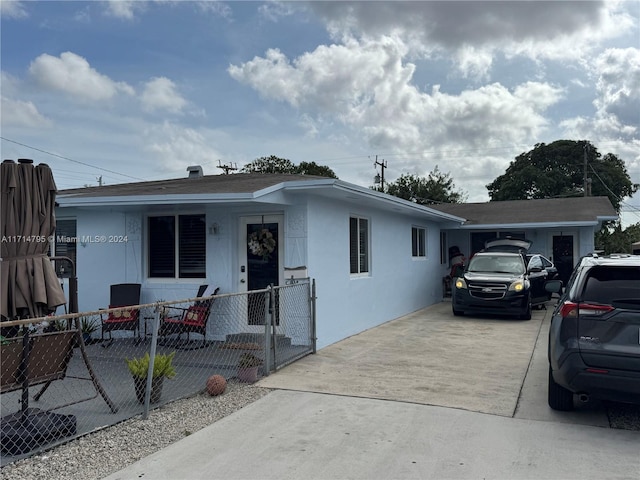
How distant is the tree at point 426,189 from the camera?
44.1 m

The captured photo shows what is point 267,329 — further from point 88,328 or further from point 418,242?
point 418,242

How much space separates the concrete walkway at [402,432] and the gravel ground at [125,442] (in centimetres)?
17

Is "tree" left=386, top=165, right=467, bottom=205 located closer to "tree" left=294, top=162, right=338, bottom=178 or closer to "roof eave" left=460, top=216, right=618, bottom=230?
"tree" left=294, top=162, right=338, bottom=178

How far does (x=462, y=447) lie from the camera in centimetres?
421

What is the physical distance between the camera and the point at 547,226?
1681cm

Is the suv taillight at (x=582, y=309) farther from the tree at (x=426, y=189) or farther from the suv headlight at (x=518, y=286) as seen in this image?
the tree at (x=426, y=189)

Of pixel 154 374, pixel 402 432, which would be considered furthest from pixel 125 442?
pixel 402 432

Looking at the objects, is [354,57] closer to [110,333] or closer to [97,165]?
[110,333]

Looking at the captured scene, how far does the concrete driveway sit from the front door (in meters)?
1.54

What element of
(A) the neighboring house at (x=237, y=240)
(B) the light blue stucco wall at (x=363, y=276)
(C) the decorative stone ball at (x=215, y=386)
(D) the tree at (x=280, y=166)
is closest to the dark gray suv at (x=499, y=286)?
(B) the light blue stucco wall at (x=363, y=276)

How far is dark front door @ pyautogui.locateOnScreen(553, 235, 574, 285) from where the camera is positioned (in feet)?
59.7

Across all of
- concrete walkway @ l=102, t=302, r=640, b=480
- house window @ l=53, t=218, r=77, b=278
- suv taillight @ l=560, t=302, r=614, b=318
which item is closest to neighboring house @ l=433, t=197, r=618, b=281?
concrete walkway @ l=102, t=302, r=640, b=480

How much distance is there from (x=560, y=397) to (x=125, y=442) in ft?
13.9

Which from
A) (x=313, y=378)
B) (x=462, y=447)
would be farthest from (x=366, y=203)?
(x=462, y=447)
